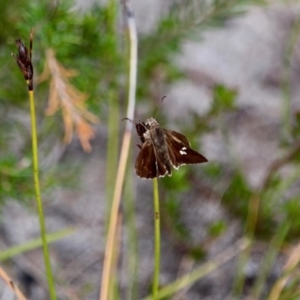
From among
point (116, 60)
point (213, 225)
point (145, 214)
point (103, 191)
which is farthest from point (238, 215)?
point (116, 60)

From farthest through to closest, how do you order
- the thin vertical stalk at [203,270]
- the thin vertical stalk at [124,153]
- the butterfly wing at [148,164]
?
the thin vertical stalk at [203,270] < the thin vertical stalk at [124,153] < the butterfly wing at [148,164]

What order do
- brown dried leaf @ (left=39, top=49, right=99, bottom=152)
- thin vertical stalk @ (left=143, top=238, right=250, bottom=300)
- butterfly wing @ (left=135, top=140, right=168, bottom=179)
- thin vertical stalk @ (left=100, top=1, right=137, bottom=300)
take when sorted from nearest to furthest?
1. butterfly wing @ (left=135, top=140, right=168, bottom=179)
2. thin vertical stalk @ (left=100, top=1, right=137, bottom=300)
3. brown dried leaf @ (left=39, top=49, right=99, bottom=152)
4. thin vertical stalk @ (left=143, top=238, right=250, bottom=300)

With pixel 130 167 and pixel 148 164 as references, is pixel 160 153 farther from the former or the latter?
pixel 130 167

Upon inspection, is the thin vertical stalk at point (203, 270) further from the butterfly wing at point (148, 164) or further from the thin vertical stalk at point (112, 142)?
the butterfly wing at point (148, 164)

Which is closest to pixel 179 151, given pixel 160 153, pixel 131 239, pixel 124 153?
pixel 160 153

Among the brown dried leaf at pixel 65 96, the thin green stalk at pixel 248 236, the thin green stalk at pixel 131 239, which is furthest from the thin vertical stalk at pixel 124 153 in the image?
the thin green stalk at pixel 248 236

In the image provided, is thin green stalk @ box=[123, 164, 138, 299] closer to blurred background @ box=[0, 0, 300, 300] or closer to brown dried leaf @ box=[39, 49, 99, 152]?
blurred background @ box=[0, 0, 300, 300]

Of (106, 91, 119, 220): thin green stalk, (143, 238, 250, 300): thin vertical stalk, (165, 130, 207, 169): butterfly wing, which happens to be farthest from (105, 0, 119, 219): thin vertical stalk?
(165, 130, 207, 169): butterfly wing
